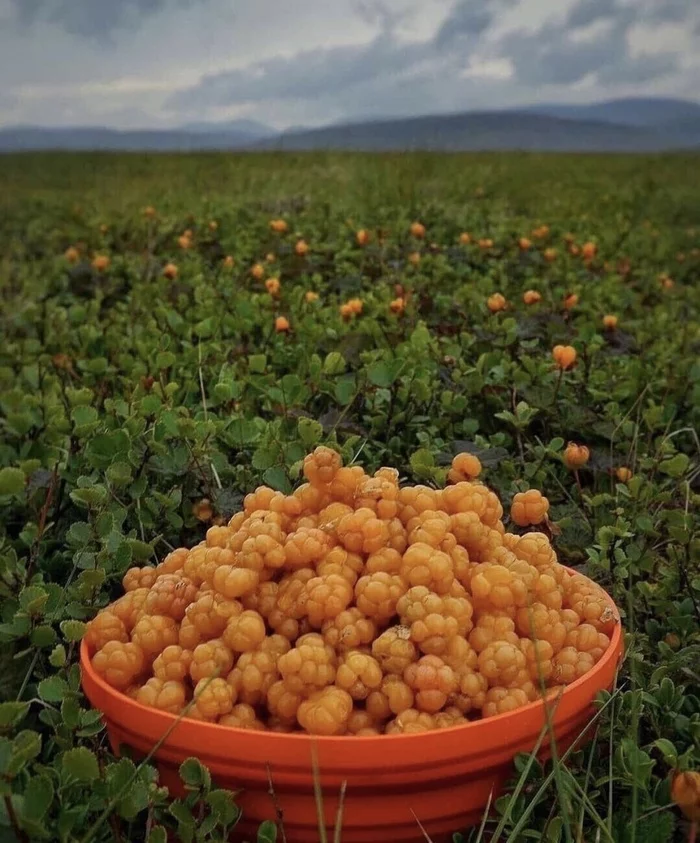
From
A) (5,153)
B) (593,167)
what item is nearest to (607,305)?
(593,167)

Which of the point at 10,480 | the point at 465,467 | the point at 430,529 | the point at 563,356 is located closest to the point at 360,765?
the point at 430,529

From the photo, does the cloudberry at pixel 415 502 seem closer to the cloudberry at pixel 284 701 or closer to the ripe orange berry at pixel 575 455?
the cloudberry at pixel 284 701

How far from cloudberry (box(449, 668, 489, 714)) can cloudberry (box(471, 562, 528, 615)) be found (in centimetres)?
14

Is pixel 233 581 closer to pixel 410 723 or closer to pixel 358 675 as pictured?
pixel 358 675

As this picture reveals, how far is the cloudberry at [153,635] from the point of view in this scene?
1.68m

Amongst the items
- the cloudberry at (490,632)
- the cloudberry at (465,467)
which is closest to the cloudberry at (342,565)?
the cloudberry at (490,632)

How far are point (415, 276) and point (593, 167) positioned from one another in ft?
34.2

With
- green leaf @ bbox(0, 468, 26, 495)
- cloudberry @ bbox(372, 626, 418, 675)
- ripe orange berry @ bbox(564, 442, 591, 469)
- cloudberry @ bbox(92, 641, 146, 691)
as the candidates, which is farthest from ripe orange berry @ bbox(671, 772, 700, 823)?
green leaf @ bbox(0, 468, 26, 495)

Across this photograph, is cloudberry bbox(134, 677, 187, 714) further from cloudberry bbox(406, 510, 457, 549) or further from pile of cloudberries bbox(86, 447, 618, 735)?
cloudberry bbox(406, 510, 457, 549)

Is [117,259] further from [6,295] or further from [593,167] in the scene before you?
[593,167]

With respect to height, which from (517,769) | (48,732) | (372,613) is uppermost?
(372,613)

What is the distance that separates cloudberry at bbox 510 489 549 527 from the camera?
2.05 m

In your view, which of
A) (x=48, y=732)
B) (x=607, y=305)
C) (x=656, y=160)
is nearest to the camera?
(x=48, y=732)

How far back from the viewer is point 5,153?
18.2 meters
